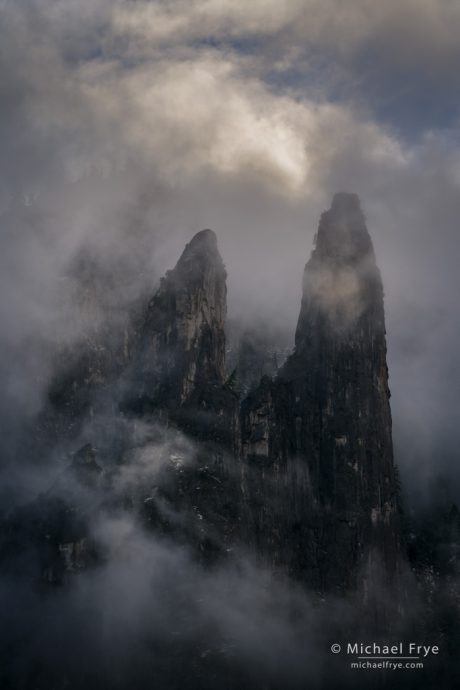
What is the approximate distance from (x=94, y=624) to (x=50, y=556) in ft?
45.8

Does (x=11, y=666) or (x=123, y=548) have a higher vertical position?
(x=123, y=548)

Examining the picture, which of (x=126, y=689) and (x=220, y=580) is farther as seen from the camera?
(x=220, y=580)

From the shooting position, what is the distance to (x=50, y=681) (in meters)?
190

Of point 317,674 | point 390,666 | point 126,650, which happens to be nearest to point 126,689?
point 126,650

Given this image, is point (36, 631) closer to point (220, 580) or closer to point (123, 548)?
point (123, 548)

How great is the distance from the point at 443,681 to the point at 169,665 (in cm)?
4822

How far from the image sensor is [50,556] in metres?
198

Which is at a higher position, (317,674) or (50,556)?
(50,556)

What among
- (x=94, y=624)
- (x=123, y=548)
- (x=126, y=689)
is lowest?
(x=126, y=689)

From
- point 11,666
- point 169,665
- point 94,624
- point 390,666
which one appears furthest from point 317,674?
point 11,666

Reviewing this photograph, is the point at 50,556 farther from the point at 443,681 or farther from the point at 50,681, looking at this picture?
the point at 443,681

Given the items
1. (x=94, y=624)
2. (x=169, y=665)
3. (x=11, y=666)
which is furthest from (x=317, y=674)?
(x=11, y=666)

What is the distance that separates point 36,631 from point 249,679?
123 ft

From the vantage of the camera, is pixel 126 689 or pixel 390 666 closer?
pixel 126 689
